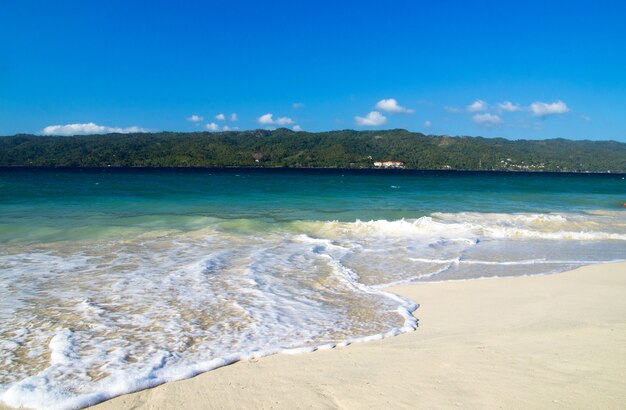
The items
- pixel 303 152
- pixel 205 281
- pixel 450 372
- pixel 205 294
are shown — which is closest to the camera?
pixel 450 372

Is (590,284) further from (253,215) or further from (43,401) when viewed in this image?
(253,215)

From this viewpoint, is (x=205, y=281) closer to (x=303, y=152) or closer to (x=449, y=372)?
(x=449, y=372)

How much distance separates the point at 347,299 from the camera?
23.4 ft

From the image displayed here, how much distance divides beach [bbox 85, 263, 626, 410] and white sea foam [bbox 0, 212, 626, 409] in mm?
306

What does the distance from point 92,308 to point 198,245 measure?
6.11m

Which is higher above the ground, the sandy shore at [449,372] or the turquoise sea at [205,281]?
the sandy shore at [449,372]

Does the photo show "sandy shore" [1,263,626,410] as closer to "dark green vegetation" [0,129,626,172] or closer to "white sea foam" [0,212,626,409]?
"white sea foam" [0,212,626,409]

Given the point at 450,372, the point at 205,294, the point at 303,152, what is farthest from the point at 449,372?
the point at 303,152

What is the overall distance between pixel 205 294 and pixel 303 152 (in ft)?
423

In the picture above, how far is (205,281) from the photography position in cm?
807

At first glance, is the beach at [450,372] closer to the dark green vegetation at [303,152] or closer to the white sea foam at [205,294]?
the white sea foam at [205,294]

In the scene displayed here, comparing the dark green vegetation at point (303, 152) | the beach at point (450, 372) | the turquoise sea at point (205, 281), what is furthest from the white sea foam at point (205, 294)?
the dark green vegetation at point (303, 152)

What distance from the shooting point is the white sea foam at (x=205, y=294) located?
4367 millimetres

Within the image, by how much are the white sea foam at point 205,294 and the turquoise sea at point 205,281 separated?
0.03 m
